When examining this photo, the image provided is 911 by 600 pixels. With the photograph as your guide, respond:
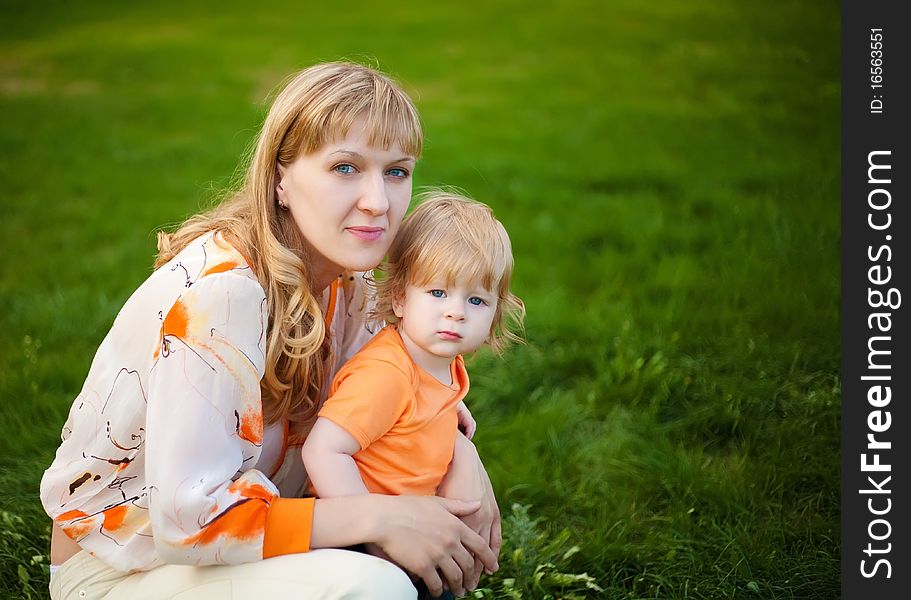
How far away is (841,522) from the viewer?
3324mm

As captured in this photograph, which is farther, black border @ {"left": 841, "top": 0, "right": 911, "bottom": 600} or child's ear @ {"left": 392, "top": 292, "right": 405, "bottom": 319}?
black border @ {"left": 841, "top": 0, "right": 911, "bottom": 600}

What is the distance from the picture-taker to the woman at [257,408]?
6.83ft

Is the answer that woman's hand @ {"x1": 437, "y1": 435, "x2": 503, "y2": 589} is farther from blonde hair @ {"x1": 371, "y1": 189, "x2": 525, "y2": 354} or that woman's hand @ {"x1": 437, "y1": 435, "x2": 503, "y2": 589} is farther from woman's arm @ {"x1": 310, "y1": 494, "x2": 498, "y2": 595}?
blonde hair @ {"x1": 371, "y1": 189, "x2": 525, "y2": 354}

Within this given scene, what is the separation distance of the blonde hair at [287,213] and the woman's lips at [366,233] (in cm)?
14

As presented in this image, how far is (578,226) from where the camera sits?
5941 mm

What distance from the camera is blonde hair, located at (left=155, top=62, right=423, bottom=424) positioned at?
2.33 meters

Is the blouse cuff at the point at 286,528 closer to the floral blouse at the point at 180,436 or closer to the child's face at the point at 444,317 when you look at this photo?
the floral blouse at the point at 180,436

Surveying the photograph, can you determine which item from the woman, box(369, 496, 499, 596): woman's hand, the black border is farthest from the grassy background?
the woman

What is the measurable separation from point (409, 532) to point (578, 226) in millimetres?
3901

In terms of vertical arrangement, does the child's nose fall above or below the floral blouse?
above

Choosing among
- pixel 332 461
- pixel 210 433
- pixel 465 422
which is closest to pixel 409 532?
pixel 332 461


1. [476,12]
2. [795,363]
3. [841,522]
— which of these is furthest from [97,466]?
[476,12]

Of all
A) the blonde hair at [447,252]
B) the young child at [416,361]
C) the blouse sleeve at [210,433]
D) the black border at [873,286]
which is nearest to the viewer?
the blouse sleeve at [210,433]

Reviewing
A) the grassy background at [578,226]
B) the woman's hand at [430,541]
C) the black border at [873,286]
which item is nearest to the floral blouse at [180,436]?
the woman's hand at [430,541]
